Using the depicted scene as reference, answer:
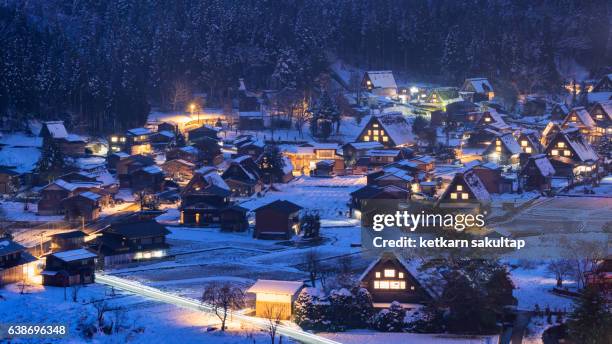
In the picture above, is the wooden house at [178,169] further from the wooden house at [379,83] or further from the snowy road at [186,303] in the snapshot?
the wooden house at [379,83]

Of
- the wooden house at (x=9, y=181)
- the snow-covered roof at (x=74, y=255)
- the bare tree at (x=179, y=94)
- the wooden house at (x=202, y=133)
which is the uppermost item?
the bare tree at (x=179, y=94)

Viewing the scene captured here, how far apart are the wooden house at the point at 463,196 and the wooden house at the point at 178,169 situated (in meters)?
15.2

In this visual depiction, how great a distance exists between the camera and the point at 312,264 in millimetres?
32344

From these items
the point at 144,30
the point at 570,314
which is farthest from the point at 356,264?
the point at 144,30

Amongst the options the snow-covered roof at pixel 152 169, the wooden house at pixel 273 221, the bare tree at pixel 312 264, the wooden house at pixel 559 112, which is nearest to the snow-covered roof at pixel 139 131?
the snow-covered roof at pixel 152 169

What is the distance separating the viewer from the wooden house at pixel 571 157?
46.2 m

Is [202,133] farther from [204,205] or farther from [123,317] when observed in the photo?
[123,317]

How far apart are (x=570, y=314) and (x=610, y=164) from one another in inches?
987

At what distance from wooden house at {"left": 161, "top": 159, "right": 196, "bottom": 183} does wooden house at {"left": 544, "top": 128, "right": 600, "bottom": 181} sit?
18252 mm

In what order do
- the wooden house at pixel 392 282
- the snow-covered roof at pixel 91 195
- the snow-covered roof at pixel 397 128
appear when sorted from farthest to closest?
the snow-covered roof at pixel 397 128 < the snow-covered roof at pixel 91 195 < the wooden house at pixel 392 282

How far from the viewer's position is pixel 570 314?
83.4 ft

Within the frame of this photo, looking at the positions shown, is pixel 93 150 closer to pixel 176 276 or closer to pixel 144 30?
pixel 144 30

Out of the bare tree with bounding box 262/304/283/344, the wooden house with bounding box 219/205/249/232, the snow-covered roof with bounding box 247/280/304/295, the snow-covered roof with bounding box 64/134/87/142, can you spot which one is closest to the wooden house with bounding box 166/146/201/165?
the snow-covered roof with bounding box 64/134/87/142

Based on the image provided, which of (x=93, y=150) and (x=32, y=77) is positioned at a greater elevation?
(x=32, y=77)
